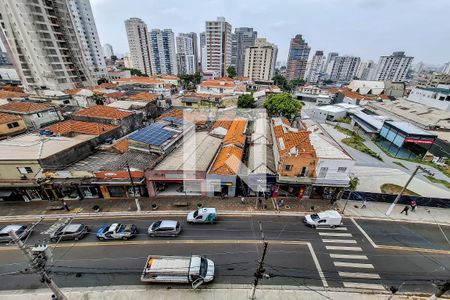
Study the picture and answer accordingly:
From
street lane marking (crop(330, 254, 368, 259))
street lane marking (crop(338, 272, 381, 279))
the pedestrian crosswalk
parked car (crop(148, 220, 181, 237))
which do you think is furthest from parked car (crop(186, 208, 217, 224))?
street lane marking (crop(338, 272, 381, 279))

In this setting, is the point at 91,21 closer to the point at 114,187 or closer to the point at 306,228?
the point at 114,187

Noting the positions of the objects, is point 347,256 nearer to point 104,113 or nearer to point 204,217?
point 204,217

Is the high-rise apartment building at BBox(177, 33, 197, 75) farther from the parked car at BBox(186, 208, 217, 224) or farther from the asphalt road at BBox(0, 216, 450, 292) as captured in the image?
the asphalt road at BBox(0, 216, 450, 292)

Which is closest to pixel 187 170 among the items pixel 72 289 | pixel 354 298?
pixel 72 289

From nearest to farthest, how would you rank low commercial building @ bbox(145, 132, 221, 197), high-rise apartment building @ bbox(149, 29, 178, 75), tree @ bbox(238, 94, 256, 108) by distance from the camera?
1. low commercial building @ bbox(145, 132, 221, 197)
2. tree @ bbox(238, 94, 256, 108)
3. high-rise apartment building @ bbox(149, 29, 178, 75)

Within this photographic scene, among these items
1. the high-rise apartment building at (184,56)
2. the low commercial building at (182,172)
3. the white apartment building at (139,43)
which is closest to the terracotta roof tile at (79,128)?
the low commercial building at (182,172)
